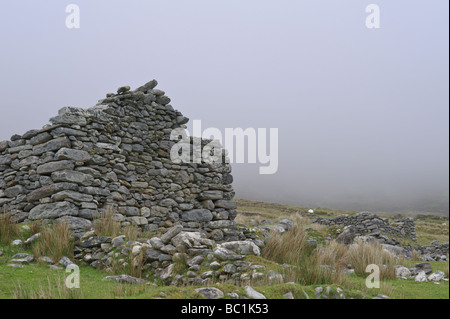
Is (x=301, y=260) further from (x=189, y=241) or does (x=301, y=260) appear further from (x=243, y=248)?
(x=189, y=241)

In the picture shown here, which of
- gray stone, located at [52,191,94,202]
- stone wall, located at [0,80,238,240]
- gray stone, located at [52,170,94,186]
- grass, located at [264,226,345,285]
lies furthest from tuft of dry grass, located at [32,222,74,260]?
grass, located at [264,226,345,285]

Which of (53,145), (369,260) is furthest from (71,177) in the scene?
(369,260)

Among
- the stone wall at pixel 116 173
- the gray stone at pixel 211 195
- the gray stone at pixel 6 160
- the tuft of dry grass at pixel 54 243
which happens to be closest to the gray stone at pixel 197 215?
the stone wall at pixel 116 173

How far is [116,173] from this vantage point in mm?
9422

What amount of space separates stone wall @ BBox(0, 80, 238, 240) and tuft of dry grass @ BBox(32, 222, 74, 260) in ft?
1.92

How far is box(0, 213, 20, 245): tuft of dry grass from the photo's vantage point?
7.10m

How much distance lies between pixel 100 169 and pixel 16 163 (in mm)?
2324

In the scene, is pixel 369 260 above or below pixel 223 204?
below

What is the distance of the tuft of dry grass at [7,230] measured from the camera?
23.3 feet

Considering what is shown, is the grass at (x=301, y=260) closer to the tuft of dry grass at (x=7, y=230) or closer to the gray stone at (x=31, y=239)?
the gray stone at (x=31, y=239)

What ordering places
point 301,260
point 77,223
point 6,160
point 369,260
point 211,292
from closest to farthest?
point 211,292, point 301,260, point 77,223, point 369,260, point 6,160

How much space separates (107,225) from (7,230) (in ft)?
6.58
